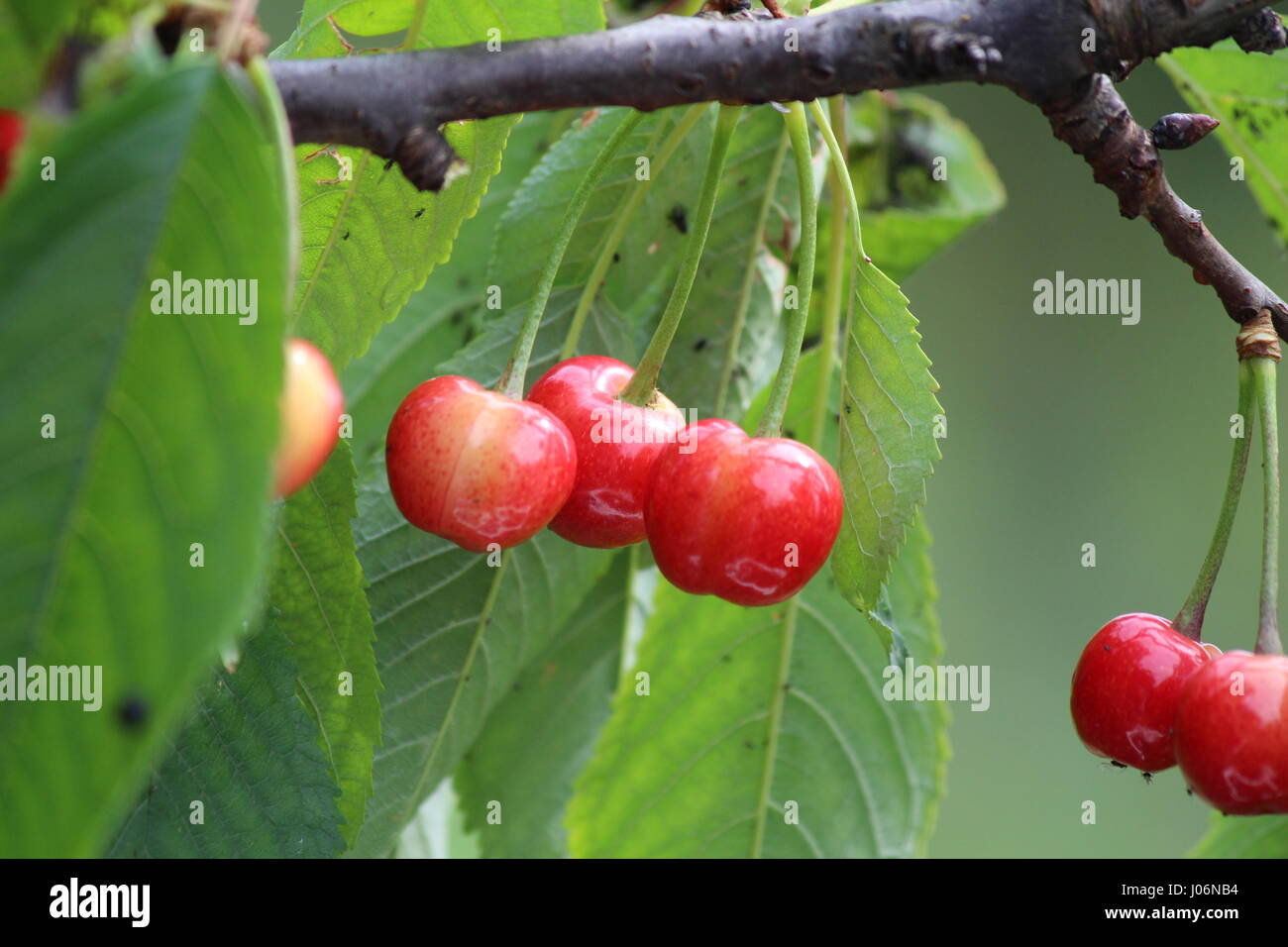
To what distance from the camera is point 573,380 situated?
1220mm

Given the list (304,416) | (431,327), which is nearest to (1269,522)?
(304,416)

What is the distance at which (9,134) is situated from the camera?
768 millimetres

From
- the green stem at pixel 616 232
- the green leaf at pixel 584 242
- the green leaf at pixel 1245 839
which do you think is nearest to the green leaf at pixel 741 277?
the green leaf at pixel 584 242

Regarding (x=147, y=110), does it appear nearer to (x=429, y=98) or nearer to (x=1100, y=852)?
(x=429, y=98)

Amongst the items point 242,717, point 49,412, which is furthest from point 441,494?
point 49,412

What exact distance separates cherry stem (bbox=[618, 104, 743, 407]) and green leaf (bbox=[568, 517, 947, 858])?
1.75ft

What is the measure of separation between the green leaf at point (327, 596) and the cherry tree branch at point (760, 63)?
36 centimetres

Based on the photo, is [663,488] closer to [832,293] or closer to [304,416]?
[304,416]

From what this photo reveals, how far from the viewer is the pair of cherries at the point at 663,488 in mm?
1082

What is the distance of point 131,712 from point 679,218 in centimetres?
117

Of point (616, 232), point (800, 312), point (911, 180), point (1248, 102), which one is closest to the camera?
point (800, 312)

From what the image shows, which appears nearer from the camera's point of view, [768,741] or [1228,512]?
[1228,512]

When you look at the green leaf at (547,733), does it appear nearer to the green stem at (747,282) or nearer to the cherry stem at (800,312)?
the green stem at (747,282)

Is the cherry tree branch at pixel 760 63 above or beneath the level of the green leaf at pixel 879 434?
above
